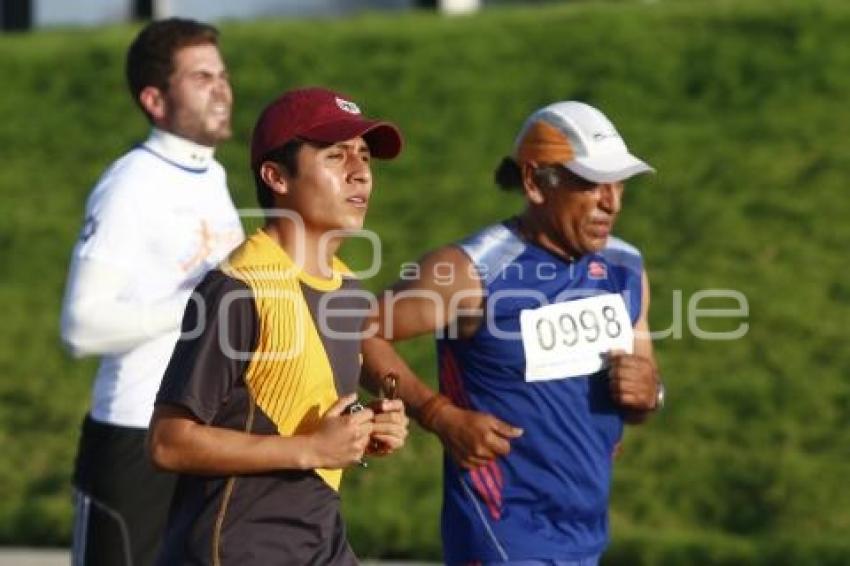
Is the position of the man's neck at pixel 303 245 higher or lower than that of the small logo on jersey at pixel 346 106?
lower

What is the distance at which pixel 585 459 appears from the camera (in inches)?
226

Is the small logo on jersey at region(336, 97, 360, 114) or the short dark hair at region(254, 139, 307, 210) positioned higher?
the small logo on jersey at region(336, 97, 360, 114)

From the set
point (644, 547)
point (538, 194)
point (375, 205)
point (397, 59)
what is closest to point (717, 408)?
point (644, 547)

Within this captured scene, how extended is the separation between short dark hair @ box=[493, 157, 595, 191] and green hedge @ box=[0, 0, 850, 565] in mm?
3683

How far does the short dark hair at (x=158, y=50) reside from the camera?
6.38 metres

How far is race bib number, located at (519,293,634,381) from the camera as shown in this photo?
5.72 metres

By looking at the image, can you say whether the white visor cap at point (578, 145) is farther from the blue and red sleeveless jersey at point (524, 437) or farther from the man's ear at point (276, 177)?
the man's ear at point (276, 177)

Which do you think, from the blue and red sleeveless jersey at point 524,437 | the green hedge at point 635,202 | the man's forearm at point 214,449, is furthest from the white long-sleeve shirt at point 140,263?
the green hedge at point 635,202

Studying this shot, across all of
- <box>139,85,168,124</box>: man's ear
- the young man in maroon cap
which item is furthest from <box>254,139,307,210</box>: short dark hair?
<box>139,85,168,124</box>: man's ear

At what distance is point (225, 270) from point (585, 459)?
67.9 inches

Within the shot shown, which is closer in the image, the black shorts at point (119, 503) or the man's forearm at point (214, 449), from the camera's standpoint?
the man's forearm at point (214, 449)

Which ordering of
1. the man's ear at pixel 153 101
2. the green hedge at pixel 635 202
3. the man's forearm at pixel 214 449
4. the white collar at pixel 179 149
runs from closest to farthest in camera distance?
the man's forearm at pixel 214 449
the white collar at pixel 179 149
the man's ear at pixel 153 101
the green hedge at pixel 635 202

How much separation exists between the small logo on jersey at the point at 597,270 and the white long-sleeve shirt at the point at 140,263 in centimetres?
103

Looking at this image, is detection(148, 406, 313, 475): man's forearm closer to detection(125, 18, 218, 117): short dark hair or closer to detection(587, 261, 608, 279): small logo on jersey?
detection(587, 261, 608, 279): small logo on jersey
